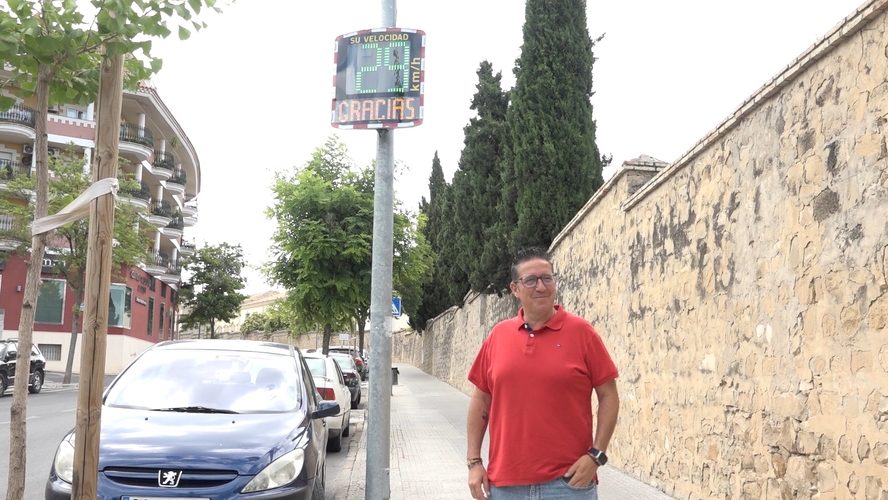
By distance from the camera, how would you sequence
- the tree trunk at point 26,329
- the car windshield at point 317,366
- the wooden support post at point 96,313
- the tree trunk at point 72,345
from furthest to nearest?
the tree trunk at point 72,345
the car windshield at point 317,366
the tree trunk at point 26,329
the wooden support post at point 96,313

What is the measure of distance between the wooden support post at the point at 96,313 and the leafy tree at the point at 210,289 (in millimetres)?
58593

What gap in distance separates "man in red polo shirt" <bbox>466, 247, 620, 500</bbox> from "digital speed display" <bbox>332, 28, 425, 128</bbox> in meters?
3.52

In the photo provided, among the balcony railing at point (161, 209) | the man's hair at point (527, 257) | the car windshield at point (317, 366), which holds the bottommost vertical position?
the car windshield at point (317, 366)

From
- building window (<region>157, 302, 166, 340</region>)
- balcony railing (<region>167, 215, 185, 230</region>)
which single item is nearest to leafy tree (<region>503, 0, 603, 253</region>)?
balcony railing (<region>167, 215, 185, 230</region>)

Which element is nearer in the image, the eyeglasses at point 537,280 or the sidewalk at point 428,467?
the eyeglasses at point 537,280

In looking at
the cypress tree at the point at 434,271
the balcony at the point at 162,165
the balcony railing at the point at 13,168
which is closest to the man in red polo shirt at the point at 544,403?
the cypress tree at the point at 434,271

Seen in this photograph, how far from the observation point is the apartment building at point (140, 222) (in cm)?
3919

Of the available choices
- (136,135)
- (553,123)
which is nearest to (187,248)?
(136,135)

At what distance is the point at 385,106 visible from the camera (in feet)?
22.6

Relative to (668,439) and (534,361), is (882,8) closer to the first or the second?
(534,361)

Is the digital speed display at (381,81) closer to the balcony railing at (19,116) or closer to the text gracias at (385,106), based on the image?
the text gracias at (385,106)

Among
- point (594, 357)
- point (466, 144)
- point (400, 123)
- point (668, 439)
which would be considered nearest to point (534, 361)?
point (594, 357)

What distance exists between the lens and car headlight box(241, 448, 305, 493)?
5352mm

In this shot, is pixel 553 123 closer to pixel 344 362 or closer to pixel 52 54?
pixel 344 362
